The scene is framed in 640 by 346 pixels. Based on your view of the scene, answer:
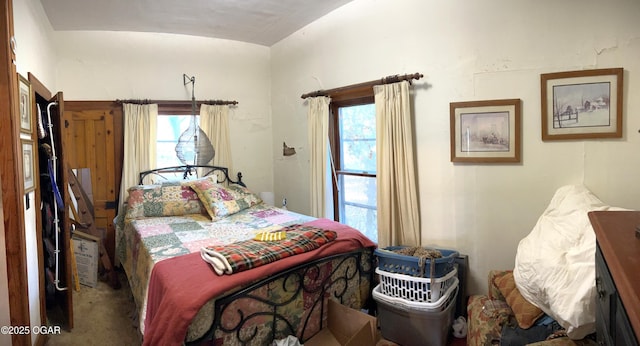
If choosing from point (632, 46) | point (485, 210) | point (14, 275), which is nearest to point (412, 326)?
point (485, 210)

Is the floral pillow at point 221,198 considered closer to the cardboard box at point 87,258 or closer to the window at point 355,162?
the window at point 355,162

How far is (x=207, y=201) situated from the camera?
3.27m

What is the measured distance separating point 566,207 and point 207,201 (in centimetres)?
274

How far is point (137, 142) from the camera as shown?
3689mm

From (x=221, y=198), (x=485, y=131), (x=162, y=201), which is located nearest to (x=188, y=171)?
(x=162, y=201)

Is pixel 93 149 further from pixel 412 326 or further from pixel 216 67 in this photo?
pixel 412 326

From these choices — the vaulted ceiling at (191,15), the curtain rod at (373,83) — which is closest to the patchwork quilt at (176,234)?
the curtain rod at (373,83)

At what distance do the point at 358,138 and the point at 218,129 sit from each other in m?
1.73

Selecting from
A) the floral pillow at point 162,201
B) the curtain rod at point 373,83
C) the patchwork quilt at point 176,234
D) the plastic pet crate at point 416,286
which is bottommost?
the plastic pet crate at point 416,286

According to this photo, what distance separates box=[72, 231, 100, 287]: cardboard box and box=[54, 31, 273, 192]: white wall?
4.75 ft

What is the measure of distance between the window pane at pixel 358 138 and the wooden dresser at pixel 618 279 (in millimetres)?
2029

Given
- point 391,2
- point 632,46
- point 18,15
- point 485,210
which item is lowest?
point 485,210

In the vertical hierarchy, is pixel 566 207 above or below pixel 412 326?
above

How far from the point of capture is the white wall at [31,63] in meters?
2.07
